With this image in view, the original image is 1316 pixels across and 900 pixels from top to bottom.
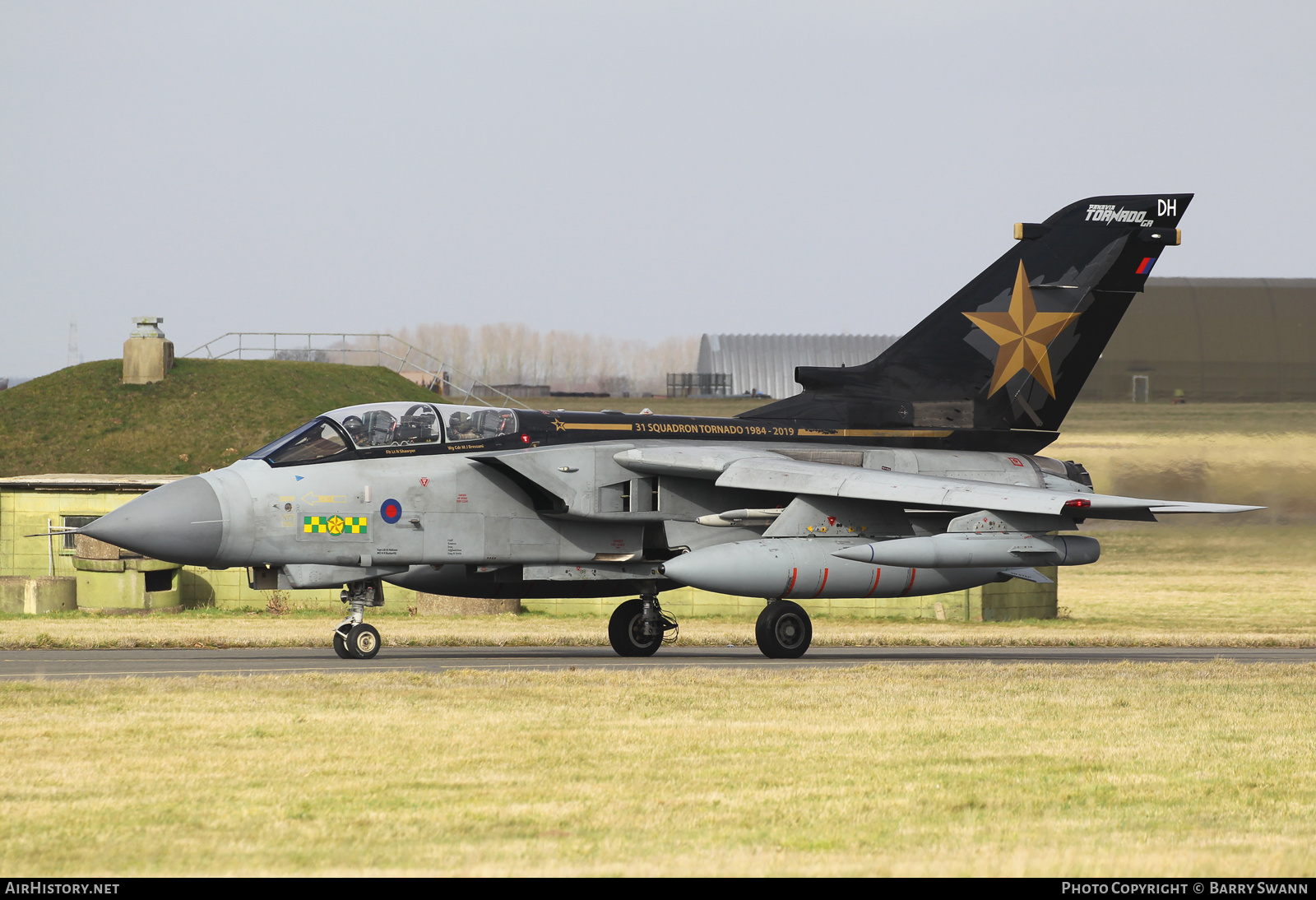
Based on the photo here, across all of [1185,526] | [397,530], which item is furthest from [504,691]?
[1185,526]

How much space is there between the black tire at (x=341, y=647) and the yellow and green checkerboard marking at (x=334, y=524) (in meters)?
1.22

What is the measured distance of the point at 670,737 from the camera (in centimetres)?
947

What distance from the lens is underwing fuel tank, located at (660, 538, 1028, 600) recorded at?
51.3 feet

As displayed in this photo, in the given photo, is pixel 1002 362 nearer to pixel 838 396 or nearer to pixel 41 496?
pixel 838 396

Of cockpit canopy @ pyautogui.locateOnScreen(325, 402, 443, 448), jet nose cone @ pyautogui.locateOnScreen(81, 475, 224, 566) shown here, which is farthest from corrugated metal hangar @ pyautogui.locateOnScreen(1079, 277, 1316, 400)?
jet nose cone @ pyautogui.locateOnScreen(81, 475, 224, 566)

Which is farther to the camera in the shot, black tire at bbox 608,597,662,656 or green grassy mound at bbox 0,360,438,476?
green grassy mound at bbox 0,360,438,476

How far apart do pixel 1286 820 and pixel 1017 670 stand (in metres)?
7.83

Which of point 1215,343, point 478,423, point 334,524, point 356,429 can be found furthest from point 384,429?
point 1215,343

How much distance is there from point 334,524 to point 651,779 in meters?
8.83

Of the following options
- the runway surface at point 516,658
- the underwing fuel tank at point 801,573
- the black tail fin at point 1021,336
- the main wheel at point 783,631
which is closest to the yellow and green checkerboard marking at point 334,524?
the runway surface at point 516,658

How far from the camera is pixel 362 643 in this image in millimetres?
15875

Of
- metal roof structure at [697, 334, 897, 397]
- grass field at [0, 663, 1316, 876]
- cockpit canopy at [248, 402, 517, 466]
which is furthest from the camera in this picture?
metal roof structure at [697, 334, 897, 397]

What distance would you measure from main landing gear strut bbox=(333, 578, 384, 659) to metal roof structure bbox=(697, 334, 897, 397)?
5224cm

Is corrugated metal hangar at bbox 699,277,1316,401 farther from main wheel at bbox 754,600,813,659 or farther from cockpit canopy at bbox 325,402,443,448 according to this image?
cockpit canopy at bbox 325,402,443,448
